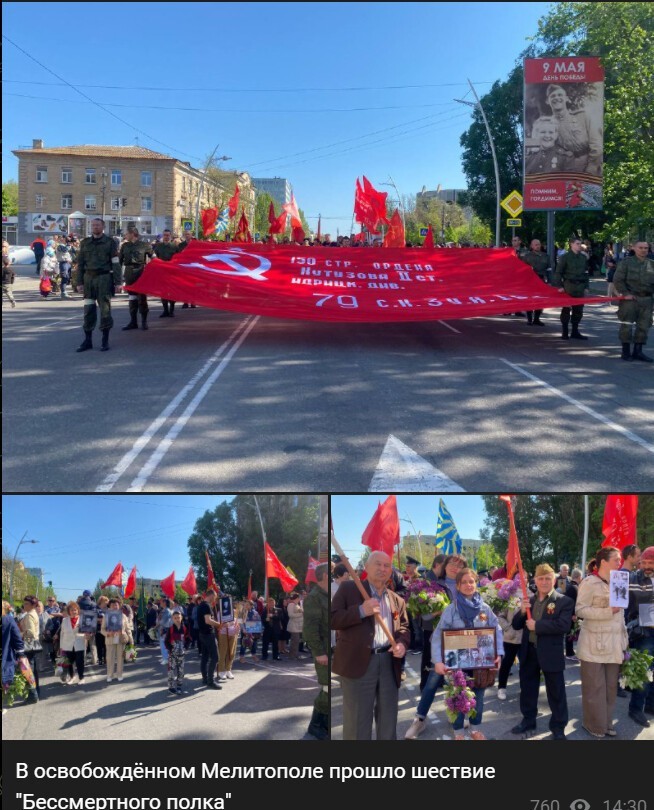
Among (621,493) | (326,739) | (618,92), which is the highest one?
(618,92)

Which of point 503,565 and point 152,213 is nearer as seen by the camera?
point 503,565


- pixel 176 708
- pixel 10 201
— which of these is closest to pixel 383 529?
pixel 176 708

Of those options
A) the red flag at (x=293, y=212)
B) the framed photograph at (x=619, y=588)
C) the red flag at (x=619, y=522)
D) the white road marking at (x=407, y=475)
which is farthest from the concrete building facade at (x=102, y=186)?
the framed photograph at (x=619, y=588)

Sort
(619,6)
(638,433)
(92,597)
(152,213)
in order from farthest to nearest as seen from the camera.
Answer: (152,213), (619,6), (638,433), (92,597)

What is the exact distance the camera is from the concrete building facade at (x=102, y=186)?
320 ft

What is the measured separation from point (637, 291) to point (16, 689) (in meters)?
11.1

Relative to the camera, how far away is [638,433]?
9539 millimetres

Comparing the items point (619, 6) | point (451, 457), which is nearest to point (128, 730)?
point (451, 457)

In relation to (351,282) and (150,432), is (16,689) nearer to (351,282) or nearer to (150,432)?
(150,432)

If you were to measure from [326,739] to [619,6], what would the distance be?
32.9 m

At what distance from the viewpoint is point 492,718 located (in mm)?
7180
